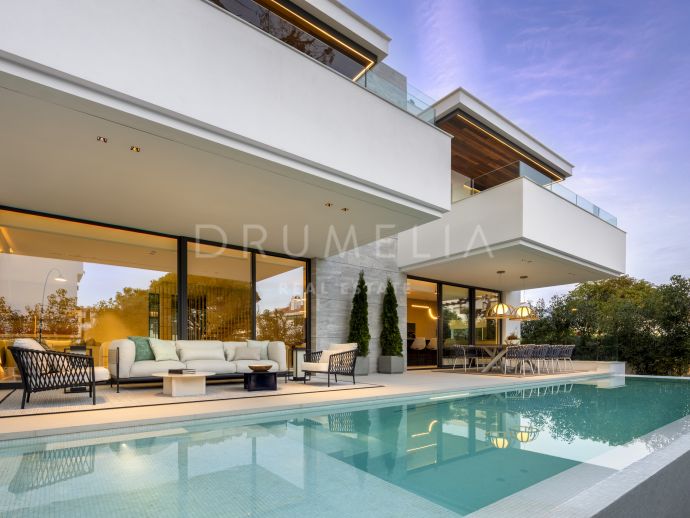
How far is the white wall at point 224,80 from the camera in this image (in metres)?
3.98

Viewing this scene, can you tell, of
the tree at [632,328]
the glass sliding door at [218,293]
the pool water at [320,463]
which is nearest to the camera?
Answer: the pool water at [320,463]

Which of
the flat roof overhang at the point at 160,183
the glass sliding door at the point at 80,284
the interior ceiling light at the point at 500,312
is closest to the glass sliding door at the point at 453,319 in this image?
the interior ceiling light at the point at 500,312

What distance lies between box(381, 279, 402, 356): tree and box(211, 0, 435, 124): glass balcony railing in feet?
16.5

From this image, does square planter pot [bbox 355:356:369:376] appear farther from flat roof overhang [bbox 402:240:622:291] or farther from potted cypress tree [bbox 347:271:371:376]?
flat roof overhang [bbox 402:240:622:291]

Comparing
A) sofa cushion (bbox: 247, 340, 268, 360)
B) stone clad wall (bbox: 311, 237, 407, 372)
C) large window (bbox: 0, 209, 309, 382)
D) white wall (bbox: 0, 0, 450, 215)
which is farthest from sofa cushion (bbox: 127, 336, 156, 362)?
white wall (bbox: 0, 0, 450, 215)

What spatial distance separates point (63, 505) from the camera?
2.57 m

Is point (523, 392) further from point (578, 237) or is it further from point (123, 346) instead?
point (123, 346)

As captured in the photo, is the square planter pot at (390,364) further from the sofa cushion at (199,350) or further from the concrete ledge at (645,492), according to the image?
the concrete ledge at (645,492)

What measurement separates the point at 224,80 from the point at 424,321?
12.2 metres

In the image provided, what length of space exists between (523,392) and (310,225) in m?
5.22

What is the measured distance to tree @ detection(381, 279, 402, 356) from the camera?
11688 millimetres

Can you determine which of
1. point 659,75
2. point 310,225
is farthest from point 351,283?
point 659,75

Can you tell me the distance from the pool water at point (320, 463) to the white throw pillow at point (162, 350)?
300 cm

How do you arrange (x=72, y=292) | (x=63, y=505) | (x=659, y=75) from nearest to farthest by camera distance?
(x=63, y=505) → (x=72, y=292) → (x=659, y=75)
